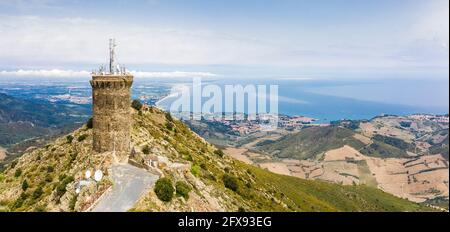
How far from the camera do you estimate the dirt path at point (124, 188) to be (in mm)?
28016

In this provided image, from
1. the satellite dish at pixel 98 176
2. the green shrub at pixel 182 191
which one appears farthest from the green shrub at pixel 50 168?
the green shrub at pixel 182 191

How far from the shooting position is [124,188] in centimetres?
3088

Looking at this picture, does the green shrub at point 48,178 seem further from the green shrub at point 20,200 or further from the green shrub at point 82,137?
the green shrub at point 82,137

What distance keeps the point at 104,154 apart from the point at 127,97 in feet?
17.3

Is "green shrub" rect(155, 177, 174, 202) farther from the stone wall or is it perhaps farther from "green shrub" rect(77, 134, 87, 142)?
"green shrub" rect(77, 134, 87, 142)

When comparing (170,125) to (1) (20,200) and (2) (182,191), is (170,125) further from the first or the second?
(2) (182,191)

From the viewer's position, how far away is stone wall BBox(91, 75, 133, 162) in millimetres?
37062

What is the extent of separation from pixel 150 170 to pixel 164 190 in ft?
17.6

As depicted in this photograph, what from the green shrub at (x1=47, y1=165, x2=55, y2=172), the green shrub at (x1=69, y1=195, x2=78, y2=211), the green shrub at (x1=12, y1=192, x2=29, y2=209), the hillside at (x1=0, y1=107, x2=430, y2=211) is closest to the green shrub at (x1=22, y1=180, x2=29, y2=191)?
the hillside at (x1=0, y1=107, x2=430, y2=211)

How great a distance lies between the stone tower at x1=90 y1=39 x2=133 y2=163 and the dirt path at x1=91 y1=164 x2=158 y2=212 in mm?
2207

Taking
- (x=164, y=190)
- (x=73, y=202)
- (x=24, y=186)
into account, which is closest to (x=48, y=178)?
(x=24, y=186)

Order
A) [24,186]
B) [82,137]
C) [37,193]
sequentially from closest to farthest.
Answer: [37,193]
[24,186]
[82,137]
